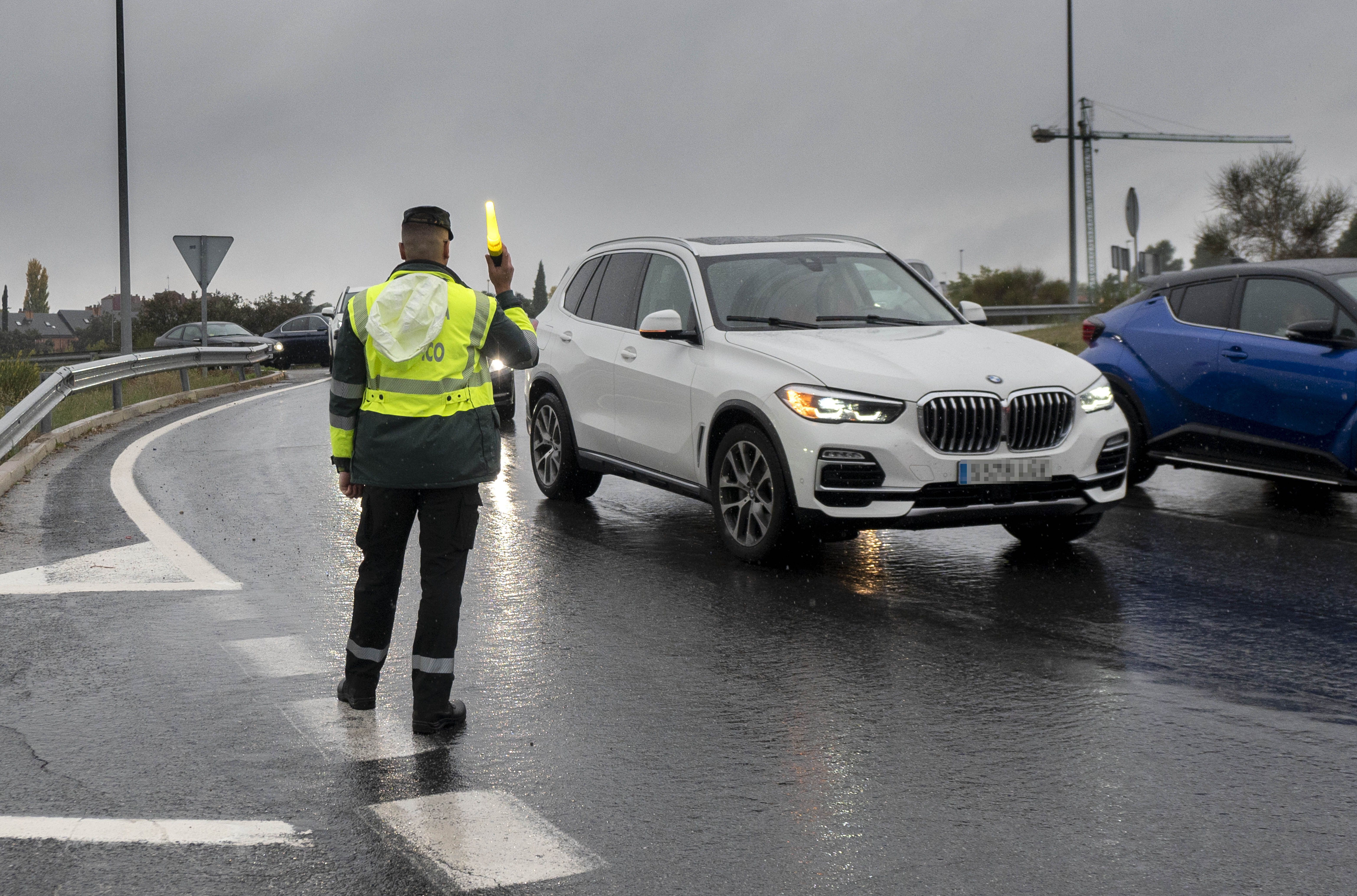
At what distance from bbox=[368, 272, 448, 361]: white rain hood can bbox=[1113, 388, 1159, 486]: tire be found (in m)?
6.62

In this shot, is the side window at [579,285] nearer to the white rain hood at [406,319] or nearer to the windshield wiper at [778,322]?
the windshield wiper at [778,322]

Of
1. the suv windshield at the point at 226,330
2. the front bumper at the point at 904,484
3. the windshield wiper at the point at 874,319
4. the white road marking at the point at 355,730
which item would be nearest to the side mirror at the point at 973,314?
the windshield wiper at the point at 874,319

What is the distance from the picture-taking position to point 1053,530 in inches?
346

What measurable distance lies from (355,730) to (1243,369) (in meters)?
6.89

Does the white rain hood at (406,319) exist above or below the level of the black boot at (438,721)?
above

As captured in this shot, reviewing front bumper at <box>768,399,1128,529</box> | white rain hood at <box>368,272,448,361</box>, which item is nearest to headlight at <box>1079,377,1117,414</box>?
front bumper at <box>768,399,1128,529</box>

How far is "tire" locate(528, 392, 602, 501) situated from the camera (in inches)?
410

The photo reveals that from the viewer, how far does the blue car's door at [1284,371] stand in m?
9.40

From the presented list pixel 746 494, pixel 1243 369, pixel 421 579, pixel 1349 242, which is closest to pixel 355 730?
pixel 421 579

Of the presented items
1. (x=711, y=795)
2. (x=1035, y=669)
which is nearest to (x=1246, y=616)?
(x=1035, y=669)

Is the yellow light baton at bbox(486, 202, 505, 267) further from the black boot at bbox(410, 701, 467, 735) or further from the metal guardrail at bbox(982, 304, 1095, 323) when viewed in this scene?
the metal guardrail at bbox(982, 304, 1095, 323)

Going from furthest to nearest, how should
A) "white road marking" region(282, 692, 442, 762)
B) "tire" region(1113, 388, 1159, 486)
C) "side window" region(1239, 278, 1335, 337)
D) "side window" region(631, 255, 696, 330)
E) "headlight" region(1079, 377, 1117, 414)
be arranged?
"tire" region(1113, 388, 1159, 486) → "side window" region(1239, 278, 1335, 337) → "side window" region(631, 255, 696, 330) → "headlight" region(1079, 377, 1117, 414) → "white road marking" region(282, 692, 442, 762)

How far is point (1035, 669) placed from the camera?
19.6 feet

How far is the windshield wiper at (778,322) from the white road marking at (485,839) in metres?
4.66
